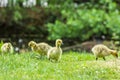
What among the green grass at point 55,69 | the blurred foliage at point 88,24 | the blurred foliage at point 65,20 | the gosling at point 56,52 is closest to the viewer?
the green grass at point 55,69

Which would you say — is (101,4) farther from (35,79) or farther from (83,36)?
(35,79)

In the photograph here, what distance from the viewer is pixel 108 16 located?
74.3 feet

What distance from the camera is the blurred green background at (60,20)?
74.9 ft

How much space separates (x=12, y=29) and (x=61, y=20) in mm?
2418

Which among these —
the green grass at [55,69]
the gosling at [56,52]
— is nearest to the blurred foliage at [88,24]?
the gosling at [56,52]

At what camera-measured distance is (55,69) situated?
10359mm

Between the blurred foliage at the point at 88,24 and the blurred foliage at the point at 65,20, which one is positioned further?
the blurred foliage at the point at 65,20

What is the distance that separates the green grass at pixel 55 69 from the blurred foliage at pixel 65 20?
10148 millimetres

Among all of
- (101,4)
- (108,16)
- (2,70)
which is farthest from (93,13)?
(2,70)

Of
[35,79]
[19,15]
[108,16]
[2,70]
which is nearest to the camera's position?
[35,79]

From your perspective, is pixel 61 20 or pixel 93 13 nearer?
pixel 93 13

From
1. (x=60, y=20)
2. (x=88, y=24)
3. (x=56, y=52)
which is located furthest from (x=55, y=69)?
(x=60, y=20)

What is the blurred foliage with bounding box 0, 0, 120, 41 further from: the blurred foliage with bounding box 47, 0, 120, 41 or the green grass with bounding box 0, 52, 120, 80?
the green grass with bounding box 0, 52, 120, 80

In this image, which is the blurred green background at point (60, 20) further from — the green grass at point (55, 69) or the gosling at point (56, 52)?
the green grass at point (55, 69)
